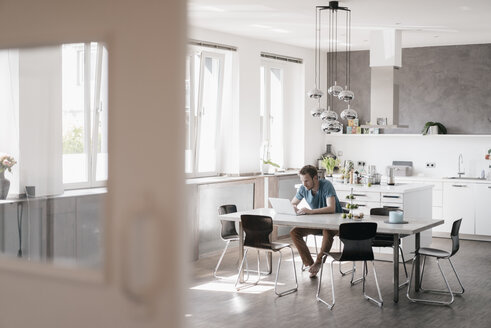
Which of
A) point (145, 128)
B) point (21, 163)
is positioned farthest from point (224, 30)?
point (145, 128)

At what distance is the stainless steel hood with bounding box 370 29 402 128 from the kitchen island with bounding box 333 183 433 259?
4.63 ft

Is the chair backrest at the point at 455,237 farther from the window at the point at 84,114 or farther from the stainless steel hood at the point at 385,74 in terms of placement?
the window at the point at 84,114

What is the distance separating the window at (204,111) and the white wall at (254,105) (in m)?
0.29

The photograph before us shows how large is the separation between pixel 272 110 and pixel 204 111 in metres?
1.99

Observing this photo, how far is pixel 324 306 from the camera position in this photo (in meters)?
6.93

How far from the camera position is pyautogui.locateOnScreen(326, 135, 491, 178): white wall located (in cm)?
1173

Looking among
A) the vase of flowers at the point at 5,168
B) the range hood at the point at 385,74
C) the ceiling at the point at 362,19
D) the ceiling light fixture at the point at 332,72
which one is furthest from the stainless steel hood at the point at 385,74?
the vase of flowers at the point at 5,168

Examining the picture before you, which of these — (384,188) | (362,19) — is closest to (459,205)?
(384,188)

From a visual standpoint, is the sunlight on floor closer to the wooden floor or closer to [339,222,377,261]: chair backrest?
the wooden floor

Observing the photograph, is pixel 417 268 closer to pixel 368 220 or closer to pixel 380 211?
pixel 368 220

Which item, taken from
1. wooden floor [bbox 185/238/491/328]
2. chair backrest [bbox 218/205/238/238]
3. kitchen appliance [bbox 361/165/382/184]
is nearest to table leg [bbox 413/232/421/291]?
wooden floor [bbox 185/238/491/328]

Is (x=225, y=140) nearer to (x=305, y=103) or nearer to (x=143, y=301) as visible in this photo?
(x=305, y=103)

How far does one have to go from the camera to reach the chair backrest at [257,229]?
750 cm

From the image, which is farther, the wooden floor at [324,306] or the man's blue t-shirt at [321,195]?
the man's blue t-shirt at [321,195]
